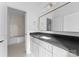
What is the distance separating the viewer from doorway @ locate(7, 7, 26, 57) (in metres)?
2.19

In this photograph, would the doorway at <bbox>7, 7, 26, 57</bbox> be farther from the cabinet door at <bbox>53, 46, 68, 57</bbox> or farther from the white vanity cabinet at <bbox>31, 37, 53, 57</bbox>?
the cabinet door at <bbox>53, 46, 68, 57</bbox>

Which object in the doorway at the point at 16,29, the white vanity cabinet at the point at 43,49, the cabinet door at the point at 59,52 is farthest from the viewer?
the doorway at the point at 16,29

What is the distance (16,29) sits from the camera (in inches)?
92.5

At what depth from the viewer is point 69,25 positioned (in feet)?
4.20

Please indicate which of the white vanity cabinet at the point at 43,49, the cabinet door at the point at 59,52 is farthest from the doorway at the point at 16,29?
the cabinet door at the point at 59,52

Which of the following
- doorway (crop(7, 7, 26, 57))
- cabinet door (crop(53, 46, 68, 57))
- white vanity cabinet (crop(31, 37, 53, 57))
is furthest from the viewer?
doorway (crop(7, 7, 26, 57))

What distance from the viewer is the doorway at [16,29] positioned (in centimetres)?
219

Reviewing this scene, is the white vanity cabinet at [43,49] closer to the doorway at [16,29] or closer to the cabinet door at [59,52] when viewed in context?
the cabinet door at [59,52]

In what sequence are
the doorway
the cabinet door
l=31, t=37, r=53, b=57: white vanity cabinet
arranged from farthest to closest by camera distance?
the doorway → l=31, t=37, r=53, b=57: white vanity cabinet → the cabinet door

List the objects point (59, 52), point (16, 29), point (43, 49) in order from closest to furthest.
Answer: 1. point (59, 52)
2. point (43, 49)
3. point (16, 29)

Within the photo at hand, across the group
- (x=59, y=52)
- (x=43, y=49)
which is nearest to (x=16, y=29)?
(x=43, y=49)

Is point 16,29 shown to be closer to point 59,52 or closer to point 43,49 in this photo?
point 43,49

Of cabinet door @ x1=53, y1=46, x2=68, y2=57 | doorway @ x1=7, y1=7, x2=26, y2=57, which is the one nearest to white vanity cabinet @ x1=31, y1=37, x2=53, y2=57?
cabinet door @ x1=53, y1=46, x2=68, y2=57

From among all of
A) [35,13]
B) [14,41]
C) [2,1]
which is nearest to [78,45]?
[2,1]
